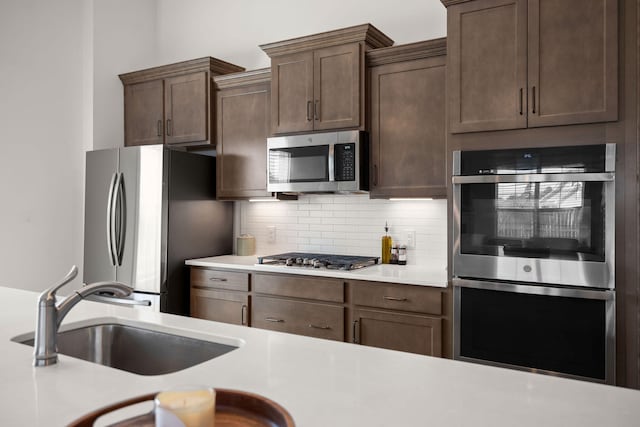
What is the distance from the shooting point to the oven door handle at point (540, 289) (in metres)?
2.46

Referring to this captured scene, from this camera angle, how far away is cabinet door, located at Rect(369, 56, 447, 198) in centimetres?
320

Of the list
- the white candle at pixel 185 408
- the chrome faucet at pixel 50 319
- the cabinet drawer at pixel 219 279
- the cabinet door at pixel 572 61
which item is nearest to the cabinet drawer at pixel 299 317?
the cabinet drawer at pixel 219 279

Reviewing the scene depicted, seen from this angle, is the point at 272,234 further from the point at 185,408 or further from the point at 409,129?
the point at 185,408

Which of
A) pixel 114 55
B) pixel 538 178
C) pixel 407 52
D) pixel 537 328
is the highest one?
pixel 114 55

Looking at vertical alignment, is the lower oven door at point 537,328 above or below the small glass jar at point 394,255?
below

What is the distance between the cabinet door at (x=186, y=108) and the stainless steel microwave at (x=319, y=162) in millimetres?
819

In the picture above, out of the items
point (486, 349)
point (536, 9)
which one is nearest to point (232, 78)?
point (536, 9)

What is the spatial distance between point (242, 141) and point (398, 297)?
6.29 ft

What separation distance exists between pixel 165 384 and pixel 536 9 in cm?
262

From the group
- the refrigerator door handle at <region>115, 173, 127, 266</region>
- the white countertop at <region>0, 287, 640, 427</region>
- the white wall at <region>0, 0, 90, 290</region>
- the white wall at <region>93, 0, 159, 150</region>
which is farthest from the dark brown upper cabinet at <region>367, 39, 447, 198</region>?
the white wall at <region>0, 0, 90, 290</region>

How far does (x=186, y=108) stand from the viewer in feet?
14.2

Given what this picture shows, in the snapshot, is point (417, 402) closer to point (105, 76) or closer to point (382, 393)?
point (382, 393)

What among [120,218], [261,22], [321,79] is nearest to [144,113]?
[120,218]

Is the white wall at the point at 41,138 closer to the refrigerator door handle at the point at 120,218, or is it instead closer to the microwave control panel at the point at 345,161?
the refrigerator door handle at the point at 120,218
